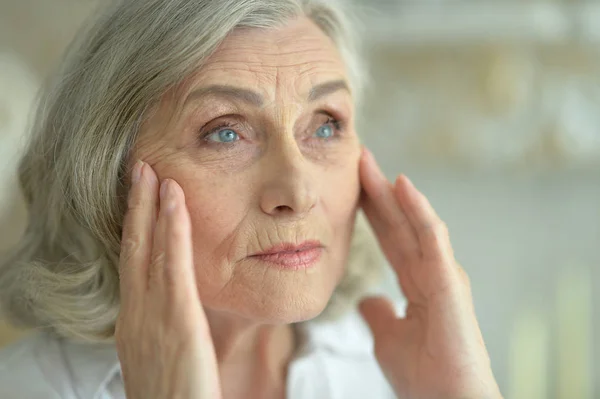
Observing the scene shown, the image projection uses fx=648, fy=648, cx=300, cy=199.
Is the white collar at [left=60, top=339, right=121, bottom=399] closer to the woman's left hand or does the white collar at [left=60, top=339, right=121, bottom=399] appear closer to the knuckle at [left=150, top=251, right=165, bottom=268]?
the knuckle at [left=150, top=251, right=165, bottom=268]

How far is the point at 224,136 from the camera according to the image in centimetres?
102

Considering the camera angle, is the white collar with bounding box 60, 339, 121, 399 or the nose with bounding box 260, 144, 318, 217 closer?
the nose with bounding box 260, 144, 318, 217

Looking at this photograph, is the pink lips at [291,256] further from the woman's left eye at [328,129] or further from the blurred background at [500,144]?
the blurred background at [500,144]

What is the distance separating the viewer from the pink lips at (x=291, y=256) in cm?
100

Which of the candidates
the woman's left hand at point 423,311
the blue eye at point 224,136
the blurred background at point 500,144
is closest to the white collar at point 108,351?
the woman's left hand at point 423,311

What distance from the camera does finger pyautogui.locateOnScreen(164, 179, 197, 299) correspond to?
3.02ft

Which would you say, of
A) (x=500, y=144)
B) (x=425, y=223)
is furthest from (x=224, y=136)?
(x=500, y=144)

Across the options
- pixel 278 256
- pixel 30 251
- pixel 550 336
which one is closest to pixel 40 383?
pixel 30 251

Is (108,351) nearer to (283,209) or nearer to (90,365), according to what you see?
(90,365)

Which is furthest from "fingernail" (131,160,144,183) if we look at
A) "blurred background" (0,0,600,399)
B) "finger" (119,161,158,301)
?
"blurred background" (0,0,600,399)

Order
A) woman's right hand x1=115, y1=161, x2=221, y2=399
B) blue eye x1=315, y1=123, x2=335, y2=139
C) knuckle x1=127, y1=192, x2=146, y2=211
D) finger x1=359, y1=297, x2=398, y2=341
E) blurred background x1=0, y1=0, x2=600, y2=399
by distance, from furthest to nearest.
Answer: blurred background x1=0, y1=0, x2=600, y2=399
finger x1=359, y1=297, x2=398, y2=341
blue eye x1=315, y1=123, x2=335, y2=139
knuckle x1=127, y1=192, x2=146, y2=211
woman's right hand x1=115, y1=161, x2=221, y2=399

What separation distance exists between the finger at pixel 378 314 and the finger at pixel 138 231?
21.2 inches

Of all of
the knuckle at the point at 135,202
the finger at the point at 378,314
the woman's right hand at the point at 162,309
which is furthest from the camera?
the finger at the point at 378,314

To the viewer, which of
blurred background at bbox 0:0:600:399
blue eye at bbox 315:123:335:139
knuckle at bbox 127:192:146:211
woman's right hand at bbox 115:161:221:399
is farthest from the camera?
blurred background at bbox 0:0:600:399
